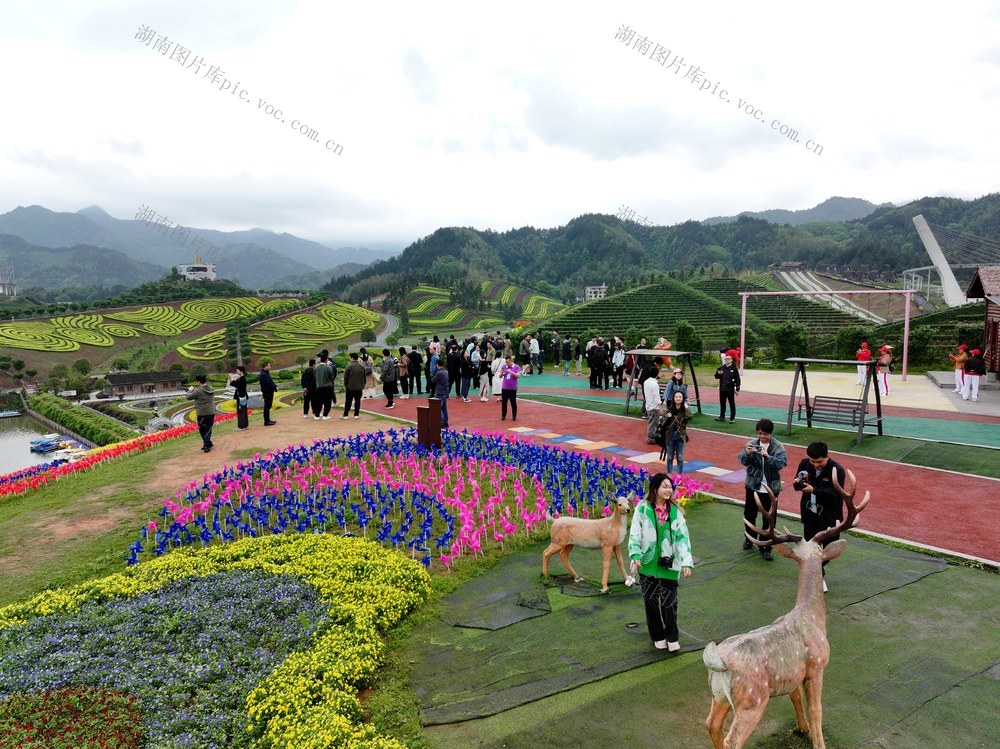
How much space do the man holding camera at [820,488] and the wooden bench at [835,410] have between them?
735cm

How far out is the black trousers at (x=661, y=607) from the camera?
5020mm

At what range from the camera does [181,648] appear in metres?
5.20

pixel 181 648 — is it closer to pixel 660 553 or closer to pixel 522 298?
pixel 660 553

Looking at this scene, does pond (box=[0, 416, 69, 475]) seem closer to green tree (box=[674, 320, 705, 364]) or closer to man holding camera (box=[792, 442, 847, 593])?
green tree (box=[674, 320, 705, 364])

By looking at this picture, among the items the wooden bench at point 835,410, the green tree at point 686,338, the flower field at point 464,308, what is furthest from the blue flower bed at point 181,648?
the flower field at point 464,308

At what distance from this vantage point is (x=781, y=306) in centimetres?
5541

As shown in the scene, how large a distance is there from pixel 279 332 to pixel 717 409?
66.3 m

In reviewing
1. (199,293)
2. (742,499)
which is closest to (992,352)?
(742,499)

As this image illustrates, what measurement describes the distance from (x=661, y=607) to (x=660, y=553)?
19.6 inches

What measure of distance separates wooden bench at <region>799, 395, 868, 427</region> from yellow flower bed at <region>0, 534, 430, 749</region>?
9.89m

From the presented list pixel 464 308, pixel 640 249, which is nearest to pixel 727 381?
pixel 464 308

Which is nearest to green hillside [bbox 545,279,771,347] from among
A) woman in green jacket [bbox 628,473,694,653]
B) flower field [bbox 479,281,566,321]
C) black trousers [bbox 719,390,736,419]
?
black trousers [bbox 719,390,736,419]

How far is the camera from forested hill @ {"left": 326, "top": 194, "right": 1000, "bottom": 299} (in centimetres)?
10062

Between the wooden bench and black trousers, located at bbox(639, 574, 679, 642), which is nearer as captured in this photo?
black trousers, located at bbox(639, 574, 679, 642)
